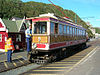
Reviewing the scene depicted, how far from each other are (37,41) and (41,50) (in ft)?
2.45

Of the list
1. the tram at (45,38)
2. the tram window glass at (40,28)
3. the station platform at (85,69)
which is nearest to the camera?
the station platform at (85,69)

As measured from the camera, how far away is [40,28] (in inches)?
396

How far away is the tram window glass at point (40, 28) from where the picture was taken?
983cm

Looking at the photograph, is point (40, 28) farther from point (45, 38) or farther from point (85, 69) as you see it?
point (85, 69)

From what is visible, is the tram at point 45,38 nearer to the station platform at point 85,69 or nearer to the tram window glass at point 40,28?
the tram window glass at point 40,28

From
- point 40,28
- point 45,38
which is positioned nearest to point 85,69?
→ point 45,38

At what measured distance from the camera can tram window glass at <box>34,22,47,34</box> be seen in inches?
387

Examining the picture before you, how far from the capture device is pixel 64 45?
473 inches

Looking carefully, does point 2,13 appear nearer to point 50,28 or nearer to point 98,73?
point 50,28

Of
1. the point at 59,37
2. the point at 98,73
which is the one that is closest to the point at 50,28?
the point at 59,37

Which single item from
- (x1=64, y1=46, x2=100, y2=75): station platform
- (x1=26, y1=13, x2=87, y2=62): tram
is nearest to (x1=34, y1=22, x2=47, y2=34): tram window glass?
(x1=26, y1=13, x2=87, y2=62): tram

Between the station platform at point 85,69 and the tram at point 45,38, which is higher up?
the tram at point 45,38

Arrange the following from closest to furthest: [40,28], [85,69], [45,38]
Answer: [85,69]
[45,38]
[40,28]

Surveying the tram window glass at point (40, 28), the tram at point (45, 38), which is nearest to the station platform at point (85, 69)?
the tram at point (45, 38)
